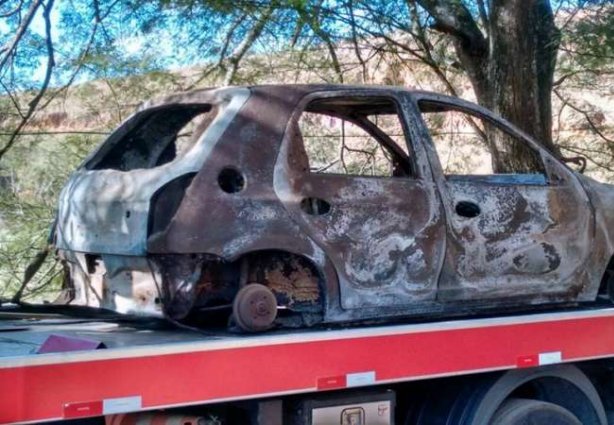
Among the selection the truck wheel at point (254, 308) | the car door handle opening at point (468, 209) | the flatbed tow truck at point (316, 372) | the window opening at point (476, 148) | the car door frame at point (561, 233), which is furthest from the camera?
the window opening at point (476, 148)

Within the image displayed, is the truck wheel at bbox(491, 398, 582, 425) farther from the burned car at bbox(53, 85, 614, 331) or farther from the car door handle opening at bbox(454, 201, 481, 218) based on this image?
the car door handle opening at bbox(454, 201, 481, 218)

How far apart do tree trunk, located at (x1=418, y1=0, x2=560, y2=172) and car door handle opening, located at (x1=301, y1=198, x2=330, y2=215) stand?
17.7 feet

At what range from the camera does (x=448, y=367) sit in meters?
5.27

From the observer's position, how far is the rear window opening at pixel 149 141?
19.7 feet

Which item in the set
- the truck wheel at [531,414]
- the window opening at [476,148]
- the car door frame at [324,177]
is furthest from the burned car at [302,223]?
the truck wheel at [531,414]

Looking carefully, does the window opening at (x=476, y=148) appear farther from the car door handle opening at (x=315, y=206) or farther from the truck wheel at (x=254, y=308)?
the truck wheel at (x=254, y=308)

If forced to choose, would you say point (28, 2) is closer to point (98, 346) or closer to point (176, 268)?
point (176, 268)

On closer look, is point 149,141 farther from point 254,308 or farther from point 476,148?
point 476,148

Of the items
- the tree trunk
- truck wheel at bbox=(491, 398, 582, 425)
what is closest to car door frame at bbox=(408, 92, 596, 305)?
truck wheel at bbox=(491, 398, 582, 425)

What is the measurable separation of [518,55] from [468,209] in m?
5.01

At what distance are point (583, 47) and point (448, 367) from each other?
588 cm

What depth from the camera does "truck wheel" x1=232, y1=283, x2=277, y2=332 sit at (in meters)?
4.98

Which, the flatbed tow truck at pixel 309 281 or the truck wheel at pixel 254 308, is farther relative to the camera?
the truck wheel at pixel 254 308

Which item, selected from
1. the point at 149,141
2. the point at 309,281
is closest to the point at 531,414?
the point at 309,281
